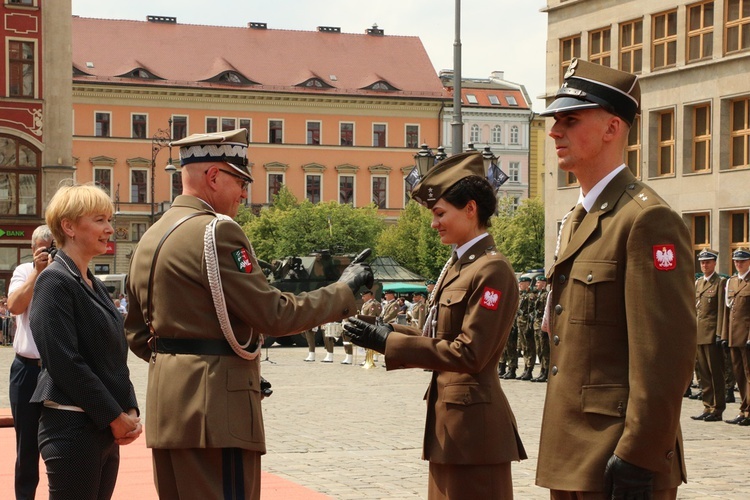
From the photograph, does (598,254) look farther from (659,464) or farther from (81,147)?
(81,147)

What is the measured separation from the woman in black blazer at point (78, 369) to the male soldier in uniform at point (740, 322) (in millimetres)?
11322

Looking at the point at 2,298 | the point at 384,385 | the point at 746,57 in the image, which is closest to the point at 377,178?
the point at 2,298

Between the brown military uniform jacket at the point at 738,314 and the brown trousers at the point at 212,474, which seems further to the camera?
the brown military uniform jacket at the point at 738,314

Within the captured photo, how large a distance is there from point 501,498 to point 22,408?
320cm

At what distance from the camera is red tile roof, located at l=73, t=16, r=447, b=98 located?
8406 centimetres

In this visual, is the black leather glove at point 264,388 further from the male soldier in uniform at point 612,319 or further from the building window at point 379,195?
the building window at point 379,195

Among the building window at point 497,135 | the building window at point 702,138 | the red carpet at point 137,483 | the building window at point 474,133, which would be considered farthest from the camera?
the building window at point 497,135

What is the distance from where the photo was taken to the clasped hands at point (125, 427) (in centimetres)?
545

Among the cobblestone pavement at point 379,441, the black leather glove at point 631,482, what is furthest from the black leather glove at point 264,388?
the cobblestone pavement at point 379,441

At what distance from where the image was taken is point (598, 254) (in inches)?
163

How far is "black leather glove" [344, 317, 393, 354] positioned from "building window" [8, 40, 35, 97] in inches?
1759

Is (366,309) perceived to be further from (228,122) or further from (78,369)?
(228,122)

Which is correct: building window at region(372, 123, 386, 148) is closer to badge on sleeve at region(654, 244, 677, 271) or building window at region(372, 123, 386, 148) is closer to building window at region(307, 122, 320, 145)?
building window at region(307, 122, 320, 145)

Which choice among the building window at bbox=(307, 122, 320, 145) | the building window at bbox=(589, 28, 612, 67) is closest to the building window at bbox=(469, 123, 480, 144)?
the building window at bbox=(307, 122, 320, 145)
